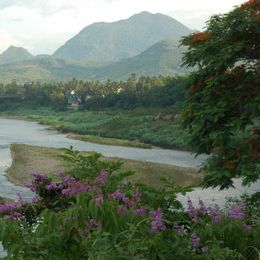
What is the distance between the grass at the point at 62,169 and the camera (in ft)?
120

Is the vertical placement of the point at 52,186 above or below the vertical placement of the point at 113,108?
above

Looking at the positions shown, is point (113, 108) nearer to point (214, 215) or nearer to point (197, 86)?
point (197, 86)

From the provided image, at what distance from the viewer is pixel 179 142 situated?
60.8 metres

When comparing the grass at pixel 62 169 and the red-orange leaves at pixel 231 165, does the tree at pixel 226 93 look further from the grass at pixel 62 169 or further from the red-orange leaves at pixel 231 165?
the grass at pixel 62 169

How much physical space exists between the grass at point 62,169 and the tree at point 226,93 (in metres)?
18.5

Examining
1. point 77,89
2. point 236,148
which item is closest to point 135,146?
point 236,148

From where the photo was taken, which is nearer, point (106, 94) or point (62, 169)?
point (62, 169)

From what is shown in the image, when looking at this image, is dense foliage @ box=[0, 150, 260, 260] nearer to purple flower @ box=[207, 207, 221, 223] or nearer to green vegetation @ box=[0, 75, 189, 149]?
purple flower @ box=[207, 207, 221, 223]

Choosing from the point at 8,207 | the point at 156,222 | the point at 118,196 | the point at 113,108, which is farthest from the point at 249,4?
the point at 113,108

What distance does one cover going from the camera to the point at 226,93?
14961 millimetres

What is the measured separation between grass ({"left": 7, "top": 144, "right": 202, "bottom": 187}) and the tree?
18.5 meters

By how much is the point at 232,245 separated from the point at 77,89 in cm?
13398

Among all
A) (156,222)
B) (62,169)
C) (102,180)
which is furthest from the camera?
(62,169)

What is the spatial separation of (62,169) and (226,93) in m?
28.1
